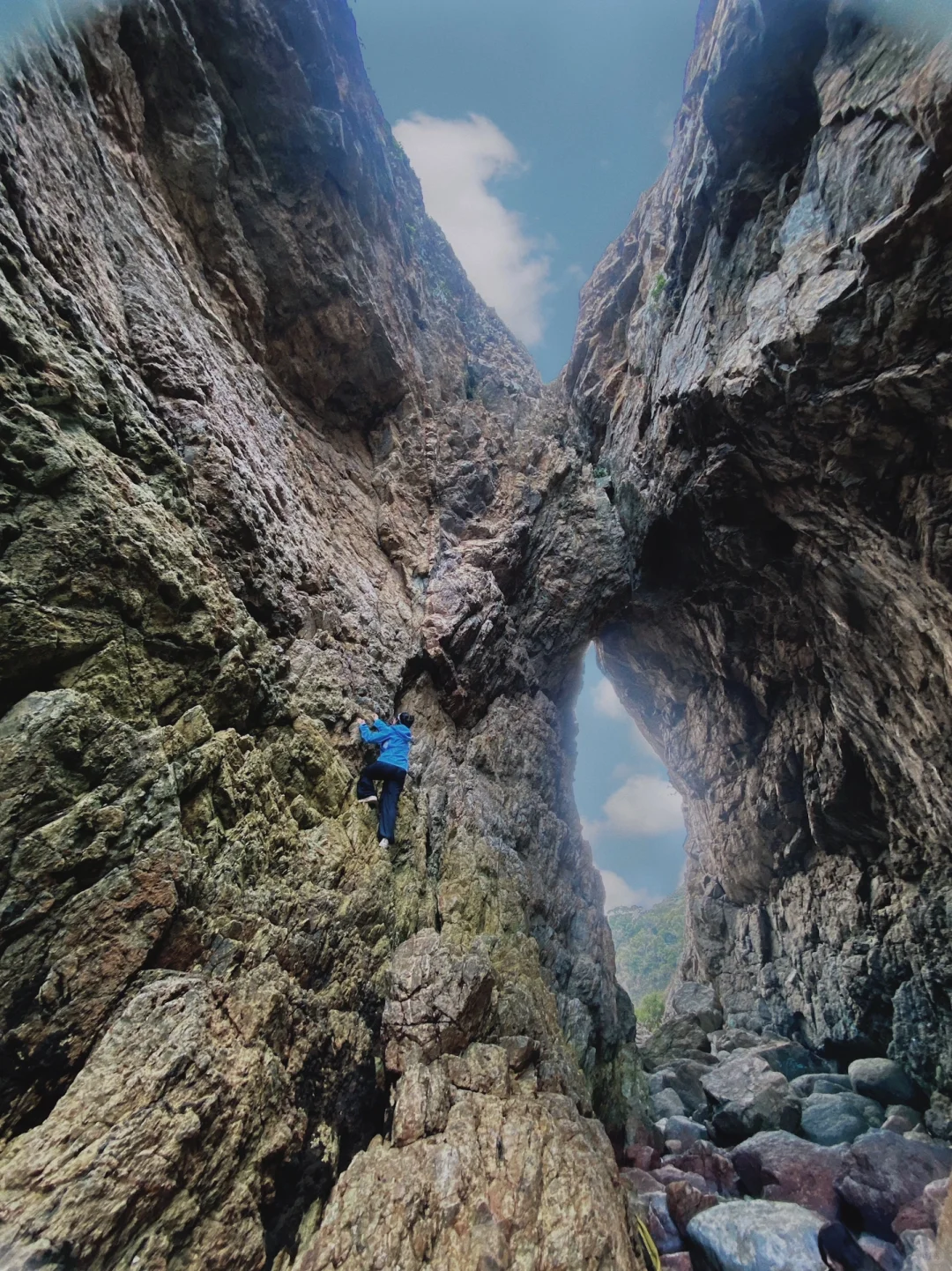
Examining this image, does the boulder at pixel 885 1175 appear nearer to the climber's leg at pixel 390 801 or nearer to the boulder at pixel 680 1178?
the boulder at pixel 680 1178

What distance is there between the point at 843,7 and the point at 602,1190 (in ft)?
57.1

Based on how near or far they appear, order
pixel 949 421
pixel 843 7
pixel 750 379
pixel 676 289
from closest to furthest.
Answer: pixel 949 421 < pixel 843 7 < pixel 750 379 < pixel 676 289

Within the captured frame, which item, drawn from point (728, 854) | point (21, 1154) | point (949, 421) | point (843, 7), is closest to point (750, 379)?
point (949, 421)

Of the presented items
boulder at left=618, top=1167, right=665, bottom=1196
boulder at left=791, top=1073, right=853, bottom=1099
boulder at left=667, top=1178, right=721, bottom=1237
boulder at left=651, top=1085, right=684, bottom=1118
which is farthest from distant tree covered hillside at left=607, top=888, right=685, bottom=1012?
boulder at left=667, top=1178, right=721, bottom=1237

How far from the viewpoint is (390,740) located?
28.2ft

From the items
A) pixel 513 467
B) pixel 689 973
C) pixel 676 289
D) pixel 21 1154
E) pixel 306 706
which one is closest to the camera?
pixel 21 1154

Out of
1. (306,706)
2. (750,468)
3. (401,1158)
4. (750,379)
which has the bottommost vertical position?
(401,1158)

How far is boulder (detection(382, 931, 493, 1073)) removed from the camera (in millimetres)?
5992

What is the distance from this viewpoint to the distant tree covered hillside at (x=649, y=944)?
48781 mm

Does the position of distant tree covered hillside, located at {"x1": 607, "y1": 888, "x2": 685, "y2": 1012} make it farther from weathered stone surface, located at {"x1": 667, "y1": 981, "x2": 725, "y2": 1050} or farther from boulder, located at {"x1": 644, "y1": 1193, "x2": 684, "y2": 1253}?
boulder, located at {"x1": 644, "y1": 1193, "x2": 684, "y2": 1253}

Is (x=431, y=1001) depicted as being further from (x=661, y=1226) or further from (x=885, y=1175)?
(x=885, y=1175)

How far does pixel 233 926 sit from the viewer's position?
505 cm

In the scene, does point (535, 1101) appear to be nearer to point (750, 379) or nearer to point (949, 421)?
point (949, 421)

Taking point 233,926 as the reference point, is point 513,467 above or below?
above
